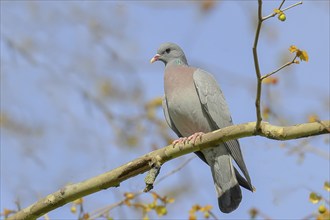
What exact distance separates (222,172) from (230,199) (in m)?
0.29

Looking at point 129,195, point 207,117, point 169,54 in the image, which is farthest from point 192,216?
point 169,54

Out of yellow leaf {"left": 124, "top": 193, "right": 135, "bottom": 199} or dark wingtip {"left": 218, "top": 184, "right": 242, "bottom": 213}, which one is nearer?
yellow leaf {"left": 124, "top": 193, "right": 135, "bottom": 199}

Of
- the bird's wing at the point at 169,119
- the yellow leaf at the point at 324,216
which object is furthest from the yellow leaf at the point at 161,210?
the bird's wing at the point at 169,119

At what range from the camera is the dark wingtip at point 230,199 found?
4.27 m

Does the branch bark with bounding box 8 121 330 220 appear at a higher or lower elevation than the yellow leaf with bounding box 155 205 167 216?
higher

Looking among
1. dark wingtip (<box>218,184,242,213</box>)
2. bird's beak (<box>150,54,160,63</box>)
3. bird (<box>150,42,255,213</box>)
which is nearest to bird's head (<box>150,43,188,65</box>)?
bird's beak (<box>150,54,160,63</box>)

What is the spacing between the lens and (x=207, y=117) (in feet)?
15.1

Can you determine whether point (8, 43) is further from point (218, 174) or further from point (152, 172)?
point (152, 172)

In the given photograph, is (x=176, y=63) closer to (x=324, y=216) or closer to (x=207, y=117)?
(x=207, y=117)

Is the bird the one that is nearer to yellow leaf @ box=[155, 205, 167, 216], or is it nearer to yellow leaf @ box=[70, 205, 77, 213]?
yellow leaf @ box=[155, 205, 167, 216]

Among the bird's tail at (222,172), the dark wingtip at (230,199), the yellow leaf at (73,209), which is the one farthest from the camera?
the bird's tail at (222,172)

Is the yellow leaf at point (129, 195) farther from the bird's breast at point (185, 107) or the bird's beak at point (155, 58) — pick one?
the bird's beak at point (155, 58)

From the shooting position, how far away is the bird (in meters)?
4.36

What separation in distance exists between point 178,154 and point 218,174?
1.17 metres
